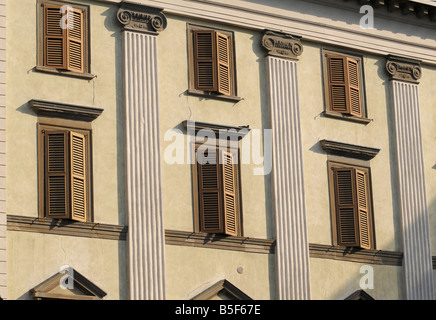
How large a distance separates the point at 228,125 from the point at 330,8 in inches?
216

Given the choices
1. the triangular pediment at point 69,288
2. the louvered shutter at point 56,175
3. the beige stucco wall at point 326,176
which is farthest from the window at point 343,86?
the triangular pediment at point 69,288

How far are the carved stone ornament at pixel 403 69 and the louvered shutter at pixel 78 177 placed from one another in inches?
414

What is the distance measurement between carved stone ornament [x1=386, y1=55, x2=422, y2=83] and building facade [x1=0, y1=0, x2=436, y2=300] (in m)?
0.08

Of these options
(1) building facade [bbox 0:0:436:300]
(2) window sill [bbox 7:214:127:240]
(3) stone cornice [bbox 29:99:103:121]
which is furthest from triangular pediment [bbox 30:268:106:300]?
(3) stone cornice [bbox 29:99:103:121]

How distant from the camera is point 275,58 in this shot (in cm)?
3603

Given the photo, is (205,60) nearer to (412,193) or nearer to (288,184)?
(288,184)

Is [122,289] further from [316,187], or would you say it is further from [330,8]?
[330,8]

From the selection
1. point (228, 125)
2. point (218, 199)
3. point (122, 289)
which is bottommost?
point (122, 289)

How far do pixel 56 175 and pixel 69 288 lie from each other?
2.77 metres

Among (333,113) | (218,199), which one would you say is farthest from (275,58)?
(218,199)

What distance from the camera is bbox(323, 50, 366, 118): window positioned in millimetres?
36812

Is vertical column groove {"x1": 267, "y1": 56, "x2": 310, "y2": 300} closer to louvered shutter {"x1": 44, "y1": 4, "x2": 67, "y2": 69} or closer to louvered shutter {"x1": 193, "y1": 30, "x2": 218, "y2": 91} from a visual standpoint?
louvered shutter {"x1": 193, "y1": 30, "x2": 218, "y2": 91}

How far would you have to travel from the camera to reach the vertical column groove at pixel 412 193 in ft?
121

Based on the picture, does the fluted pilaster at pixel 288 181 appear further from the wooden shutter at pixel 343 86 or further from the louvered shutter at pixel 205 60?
the louvered shutter at pixel 205 60
